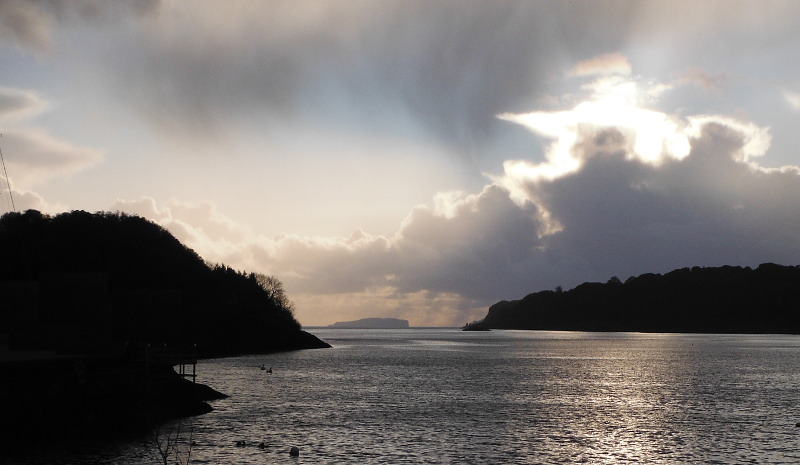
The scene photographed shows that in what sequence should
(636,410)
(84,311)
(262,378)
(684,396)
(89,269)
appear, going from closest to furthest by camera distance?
1. (84,311)
2. (636,410)
3. (684,396)
4. (262,378)
5. (89,269)

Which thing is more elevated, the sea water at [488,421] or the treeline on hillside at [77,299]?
the treeline on hillside at [77,299]

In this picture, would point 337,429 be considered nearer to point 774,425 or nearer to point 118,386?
point 118,386

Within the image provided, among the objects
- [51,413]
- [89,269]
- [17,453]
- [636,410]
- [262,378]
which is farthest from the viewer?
[89,269]

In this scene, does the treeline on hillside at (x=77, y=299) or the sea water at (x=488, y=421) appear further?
the treeline on hillside at (x=77, y=299)

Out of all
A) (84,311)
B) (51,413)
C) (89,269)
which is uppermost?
(89,269)

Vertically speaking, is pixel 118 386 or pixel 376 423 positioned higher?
pixel 118 386

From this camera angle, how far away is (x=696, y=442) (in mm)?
53281

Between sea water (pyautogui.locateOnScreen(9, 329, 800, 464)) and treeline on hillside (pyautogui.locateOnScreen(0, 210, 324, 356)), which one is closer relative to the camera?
sea water (pyautogui.locateOnScreen(9, 329, 800, 464))

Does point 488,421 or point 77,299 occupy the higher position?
point 77,299

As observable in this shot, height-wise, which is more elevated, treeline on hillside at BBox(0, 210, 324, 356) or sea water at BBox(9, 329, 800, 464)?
treeline on hillside at BBox(0, 210, 324, 356)

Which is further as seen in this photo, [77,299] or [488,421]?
[77,299]

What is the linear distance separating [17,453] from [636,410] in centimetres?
5544

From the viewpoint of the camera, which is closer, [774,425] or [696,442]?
[696,442]

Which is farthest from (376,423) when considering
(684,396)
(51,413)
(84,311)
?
(684,396)
